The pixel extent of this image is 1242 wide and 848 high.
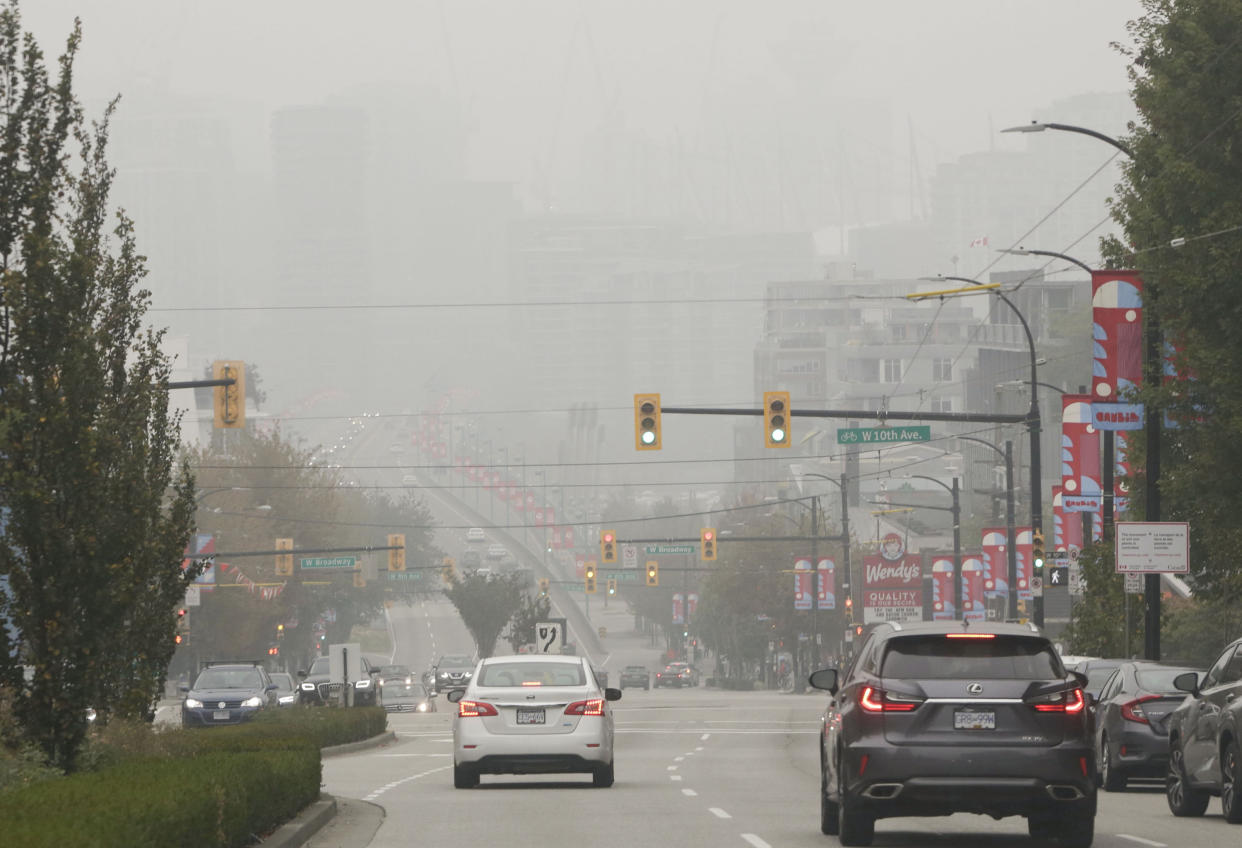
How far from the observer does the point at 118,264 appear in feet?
67.5

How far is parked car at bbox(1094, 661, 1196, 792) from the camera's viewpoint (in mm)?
24391

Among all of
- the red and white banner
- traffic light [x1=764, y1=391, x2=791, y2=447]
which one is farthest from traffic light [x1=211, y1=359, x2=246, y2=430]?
the red and white banner

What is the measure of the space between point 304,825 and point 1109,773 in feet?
36.9

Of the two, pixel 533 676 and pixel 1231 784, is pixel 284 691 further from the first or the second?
pixel 1231 784

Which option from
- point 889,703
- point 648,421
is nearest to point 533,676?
point 889,703

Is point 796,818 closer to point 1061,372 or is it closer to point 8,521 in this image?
point 8,521

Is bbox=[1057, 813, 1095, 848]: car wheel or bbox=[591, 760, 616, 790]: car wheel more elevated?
bbox=[1057, 813, 1095, 848]: car wheel

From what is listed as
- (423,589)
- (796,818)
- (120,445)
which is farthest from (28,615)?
(423,589)

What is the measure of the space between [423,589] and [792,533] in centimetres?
5102

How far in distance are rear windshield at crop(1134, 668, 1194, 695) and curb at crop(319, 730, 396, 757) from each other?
53.6ft

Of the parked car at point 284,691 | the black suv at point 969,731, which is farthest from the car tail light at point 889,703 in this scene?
the parked car at point 284,691

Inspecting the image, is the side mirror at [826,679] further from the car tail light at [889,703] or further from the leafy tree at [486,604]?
the leafy tree at [486,604]

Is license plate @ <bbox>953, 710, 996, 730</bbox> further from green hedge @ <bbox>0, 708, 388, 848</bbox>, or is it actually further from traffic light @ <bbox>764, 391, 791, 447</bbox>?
traffic light @ <bbox>764, 391, 791, 447</bbox>

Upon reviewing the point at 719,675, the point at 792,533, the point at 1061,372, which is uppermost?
the point at 1061,372
